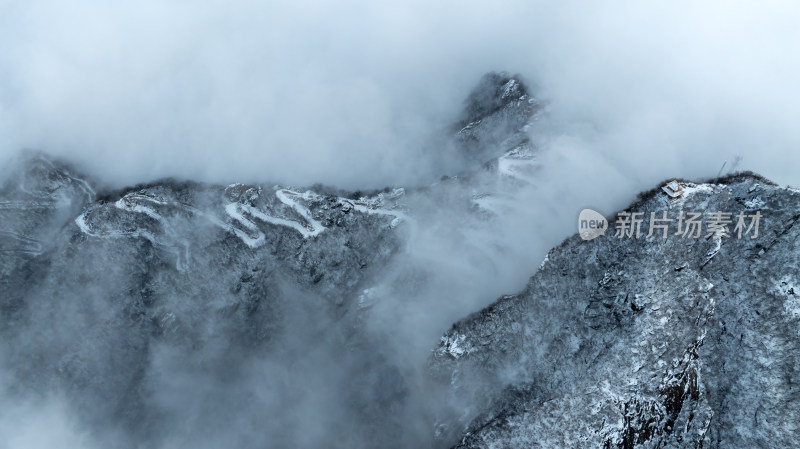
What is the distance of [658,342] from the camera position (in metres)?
44.3

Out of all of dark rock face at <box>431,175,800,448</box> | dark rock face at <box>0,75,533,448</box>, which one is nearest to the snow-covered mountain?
dark rock face at <box>0,75,533,448</box>

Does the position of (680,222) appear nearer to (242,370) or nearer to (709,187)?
(709,187)

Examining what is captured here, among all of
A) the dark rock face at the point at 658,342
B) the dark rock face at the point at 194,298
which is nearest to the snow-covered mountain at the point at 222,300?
the dark rock face at the point at 194,298

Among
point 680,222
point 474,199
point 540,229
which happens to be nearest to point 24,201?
point 474,199

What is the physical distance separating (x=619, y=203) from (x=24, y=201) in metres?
94.1

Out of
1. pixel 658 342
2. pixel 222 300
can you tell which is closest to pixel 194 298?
pixel 222 300

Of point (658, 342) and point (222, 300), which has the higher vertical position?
point (658, 342)

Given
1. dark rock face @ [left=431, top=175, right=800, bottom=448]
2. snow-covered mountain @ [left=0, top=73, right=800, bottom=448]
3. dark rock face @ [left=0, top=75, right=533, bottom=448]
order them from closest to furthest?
dark rock face @ [left=431, top=175, right=800, bottom=448] → snow-covered mountain @ [left=0, top=73, right=800, bottom=448] → dark rock face @ [left=0, top=75, right=533, bottom=448]

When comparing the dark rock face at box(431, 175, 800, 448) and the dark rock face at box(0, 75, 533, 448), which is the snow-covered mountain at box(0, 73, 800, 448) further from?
the dark rock face at box(431, 175, 800, 448)

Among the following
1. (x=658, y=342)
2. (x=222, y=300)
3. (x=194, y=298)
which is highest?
(x=658, y=342)

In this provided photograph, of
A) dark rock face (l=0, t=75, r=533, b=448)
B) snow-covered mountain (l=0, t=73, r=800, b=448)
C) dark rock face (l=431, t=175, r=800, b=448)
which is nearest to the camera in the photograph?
dark rock face (l=431, t=175, r=800, b=448)

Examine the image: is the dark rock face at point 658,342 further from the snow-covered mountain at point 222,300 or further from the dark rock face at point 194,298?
the dark rock face at point 194,298

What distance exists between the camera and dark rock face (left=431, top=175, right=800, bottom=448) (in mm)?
42125

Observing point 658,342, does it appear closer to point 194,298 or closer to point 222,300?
point 222,300
